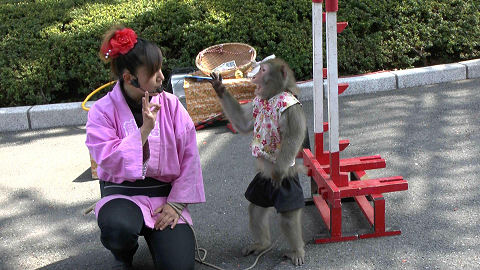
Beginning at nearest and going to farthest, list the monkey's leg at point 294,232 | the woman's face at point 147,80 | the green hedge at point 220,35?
the woman's face at point 147,80
the monkey's leg at point 294,232
the green hedge at point 220,35

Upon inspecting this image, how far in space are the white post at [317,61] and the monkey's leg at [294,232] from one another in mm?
→ 648

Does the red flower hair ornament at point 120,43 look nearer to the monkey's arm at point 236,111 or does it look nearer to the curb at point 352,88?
the monkey's arm at point 236,111

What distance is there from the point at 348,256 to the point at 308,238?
11.9 inches

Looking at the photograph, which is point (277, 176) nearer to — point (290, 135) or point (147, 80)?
point (290, 135)

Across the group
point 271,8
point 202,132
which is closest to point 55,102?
point 202,132

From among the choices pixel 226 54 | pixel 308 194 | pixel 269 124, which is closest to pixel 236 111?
pixel 269 124

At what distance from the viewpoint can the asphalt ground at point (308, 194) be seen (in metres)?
3.32

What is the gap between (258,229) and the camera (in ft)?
10.8

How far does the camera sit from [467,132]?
16.1ft

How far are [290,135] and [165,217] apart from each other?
0.77 metres

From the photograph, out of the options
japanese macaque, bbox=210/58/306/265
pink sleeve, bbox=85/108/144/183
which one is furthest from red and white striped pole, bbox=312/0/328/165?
pink sleeve, bbox=85/108/144/183

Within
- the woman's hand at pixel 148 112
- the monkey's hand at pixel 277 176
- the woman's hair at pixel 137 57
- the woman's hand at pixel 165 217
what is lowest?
the woman's hand at pixel 165 217

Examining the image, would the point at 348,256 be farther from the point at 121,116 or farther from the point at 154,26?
the point at 154,26

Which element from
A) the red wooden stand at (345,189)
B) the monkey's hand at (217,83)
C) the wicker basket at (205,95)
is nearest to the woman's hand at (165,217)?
the monkey's hand at (217,83)
